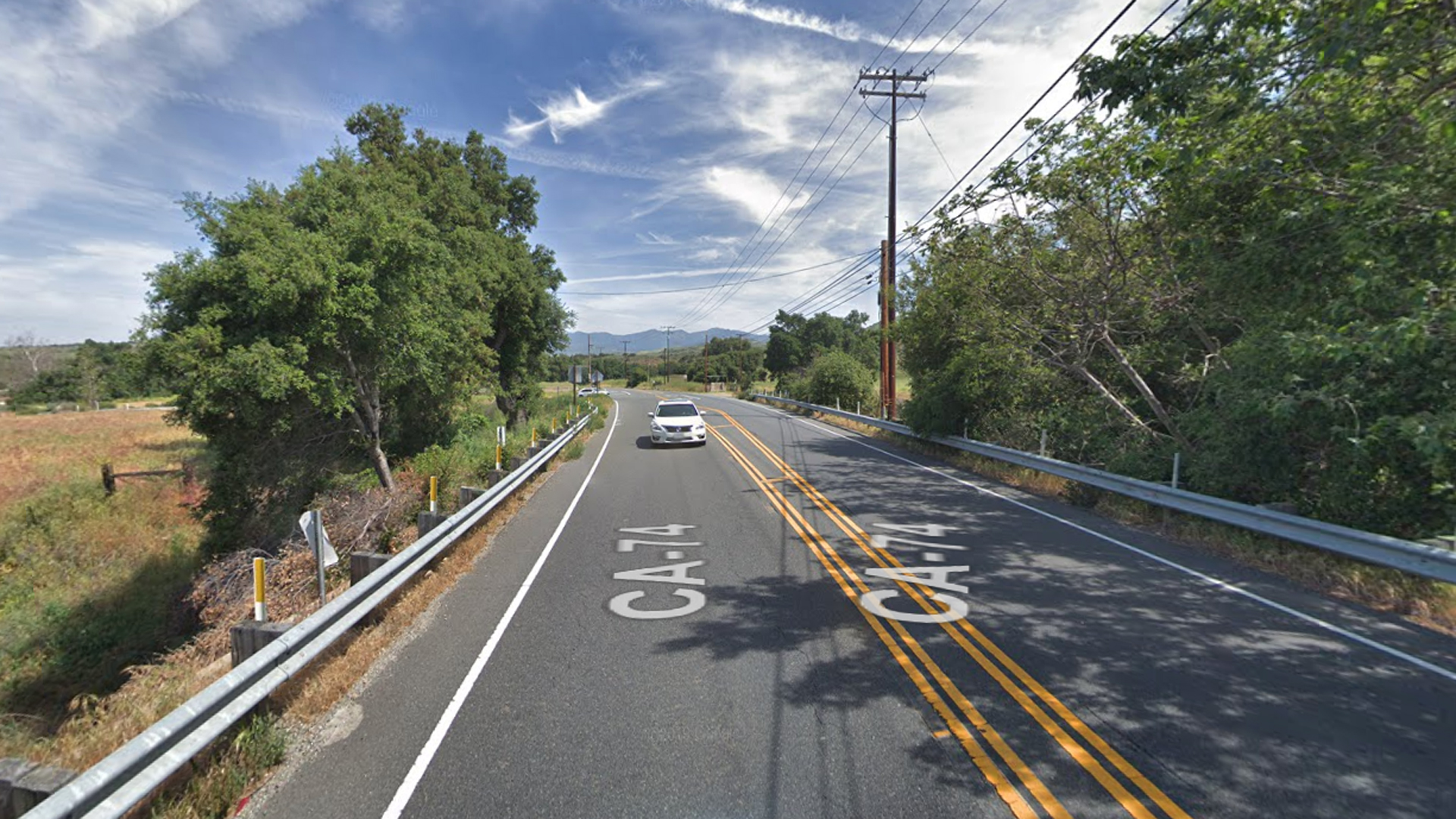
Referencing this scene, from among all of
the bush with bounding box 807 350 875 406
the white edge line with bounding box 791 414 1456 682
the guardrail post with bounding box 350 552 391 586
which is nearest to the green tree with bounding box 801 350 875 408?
the bush with bounding box 807 350 875 406

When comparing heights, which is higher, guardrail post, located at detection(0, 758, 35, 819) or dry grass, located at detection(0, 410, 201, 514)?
guardrail post, located at detection(0, 758, 35, 819)

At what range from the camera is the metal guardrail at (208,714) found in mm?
2779

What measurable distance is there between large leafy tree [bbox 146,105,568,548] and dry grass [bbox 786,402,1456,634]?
42.4 ft

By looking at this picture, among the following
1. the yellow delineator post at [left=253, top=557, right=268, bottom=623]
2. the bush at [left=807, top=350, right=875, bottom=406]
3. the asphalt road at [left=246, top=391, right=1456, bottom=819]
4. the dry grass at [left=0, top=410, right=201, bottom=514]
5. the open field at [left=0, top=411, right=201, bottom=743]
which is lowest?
the open field at [left=0, top=411, right=201, bottom=743]

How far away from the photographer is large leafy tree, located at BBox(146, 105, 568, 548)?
1033cm

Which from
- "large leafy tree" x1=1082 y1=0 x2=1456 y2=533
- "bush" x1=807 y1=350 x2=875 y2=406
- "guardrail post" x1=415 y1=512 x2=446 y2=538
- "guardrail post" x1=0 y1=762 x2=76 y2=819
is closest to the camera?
"guardrail post" x1=0 y1=762 x2=76 y2=819

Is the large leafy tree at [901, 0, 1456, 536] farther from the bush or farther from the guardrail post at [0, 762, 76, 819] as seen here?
the bush

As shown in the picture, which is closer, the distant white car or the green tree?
the distant white car

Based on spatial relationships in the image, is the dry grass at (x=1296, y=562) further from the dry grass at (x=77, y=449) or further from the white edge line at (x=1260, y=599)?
the dry grass at (x=77, y=449)

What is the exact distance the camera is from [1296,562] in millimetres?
7316

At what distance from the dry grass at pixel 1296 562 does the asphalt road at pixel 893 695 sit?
40 centimetres

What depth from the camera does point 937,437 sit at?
17969 millimetres

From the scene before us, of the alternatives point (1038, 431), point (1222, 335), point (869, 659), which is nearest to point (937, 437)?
point (1038, 431)

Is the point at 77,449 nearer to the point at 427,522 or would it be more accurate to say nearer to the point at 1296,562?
the point at 427,522
